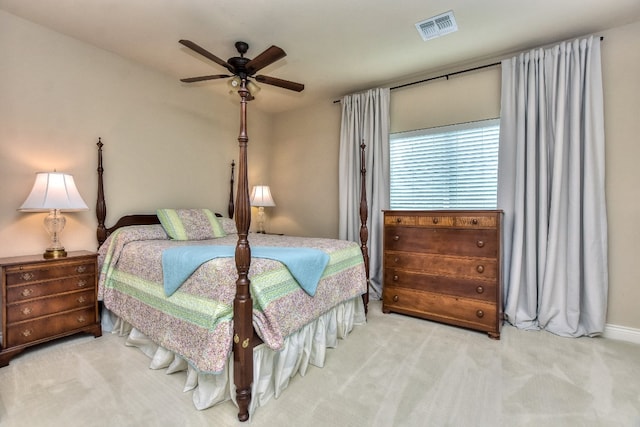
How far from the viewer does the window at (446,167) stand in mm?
3111

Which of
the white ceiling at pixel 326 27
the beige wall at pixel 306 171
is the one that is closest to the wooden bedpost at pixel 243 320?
the white ceiling at pixel 326 27

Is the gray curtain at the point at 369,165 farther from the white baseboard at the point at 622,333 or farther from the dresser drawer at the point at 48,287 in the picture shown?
the dresser drawer at the point at 48,287

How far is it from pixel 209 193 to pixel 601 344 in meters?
4.20

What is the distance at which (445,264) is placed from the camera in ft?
9.16

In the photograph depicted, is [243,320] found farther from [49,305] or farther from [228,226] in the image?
[228,226]

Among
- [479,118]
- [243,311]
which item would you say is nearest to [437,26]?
[479,118]

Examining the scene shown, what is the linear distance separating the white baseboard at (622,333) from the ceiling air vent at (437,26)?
285 cm

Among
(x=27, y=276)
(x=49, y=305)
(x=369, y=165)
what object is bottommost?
(x=49, y=305)

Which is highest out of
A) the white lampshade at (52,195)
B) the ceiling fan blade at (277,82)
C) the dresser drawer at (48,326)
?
the ceiling fan blade at (277,82)

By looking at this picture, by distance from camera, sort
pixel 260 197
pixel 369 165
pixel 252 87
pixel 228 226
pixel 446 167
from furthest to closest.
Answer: pixel 260 197
pixel 369 165
pixel 228 226
pixel 446 167
pixel 252 87

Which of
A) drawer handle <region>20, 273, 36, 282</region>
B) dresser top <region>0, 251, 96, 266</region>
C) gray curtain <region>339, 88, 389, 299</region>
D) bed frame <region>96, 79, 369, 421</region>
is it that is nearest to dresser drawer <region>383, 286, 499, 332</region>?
gray curtain <region>339, 88, 389, 299</region>

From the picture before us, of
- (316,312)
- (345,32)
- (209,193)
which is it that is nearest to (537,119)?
(345,32)

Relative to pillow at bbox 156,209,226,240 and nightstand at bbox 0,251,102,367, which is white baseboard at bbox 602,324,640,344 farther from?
nightstand at bbox 0,251,102,367

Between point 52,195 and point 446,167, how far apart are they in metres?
3.66
